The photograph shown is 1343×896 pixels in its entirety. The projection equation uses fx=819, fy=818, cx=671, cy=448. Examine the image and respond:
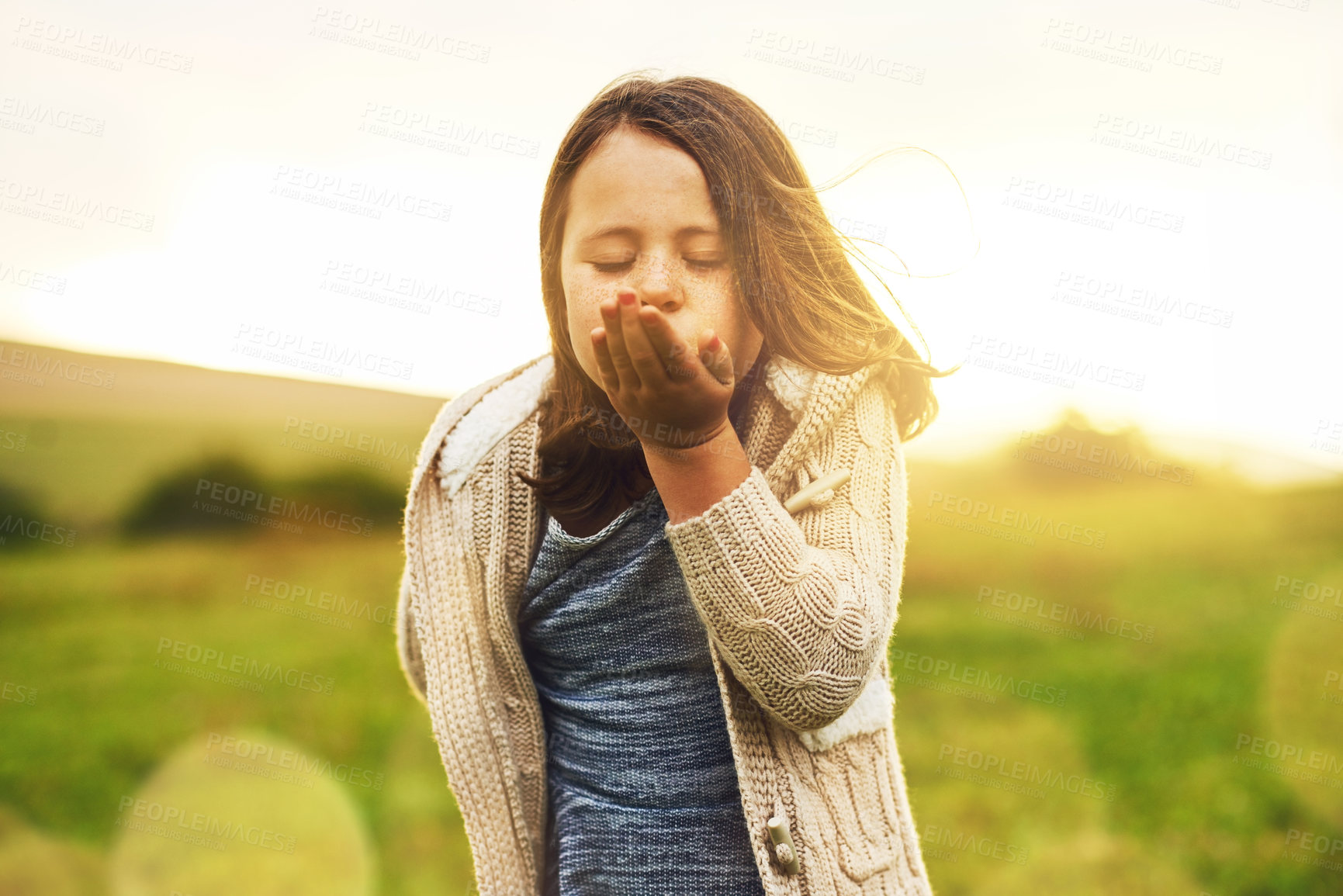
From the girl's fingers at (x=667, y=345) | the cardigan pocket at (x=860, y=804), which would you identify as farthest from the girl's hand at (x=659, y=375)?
the cardigan pocket at (x=860, y=804)

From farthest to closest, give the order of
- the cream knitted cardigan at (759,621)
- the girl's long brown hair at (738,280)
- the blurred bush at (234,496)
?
the blurred bush at (234,496) < the girl's long brown hair at (738,280) < the cream knitted cardigan at (759,621)

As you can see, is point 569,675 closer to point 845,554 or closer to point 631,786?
point 631,786

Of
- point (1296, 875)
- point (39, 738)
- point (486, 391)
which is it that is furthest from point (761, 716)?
point (39, 738)

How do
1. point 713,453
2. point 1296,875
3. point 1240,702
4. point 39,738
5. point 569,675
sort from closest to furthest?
point 713,453 → point 569,675 → point 1296,875 → point 39,738 → point 1240,702

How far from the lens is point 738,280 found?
3.02 ft

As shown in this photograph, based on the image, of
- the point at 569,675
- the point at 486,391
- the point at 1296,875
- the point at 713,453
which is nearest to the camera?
the point at 713,453

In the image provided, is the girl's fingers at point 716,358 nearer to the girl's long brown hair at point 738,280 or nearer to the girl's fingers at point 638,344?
the girl's fingers at point 638,344

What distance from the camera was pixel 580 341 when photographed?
3.07 ft

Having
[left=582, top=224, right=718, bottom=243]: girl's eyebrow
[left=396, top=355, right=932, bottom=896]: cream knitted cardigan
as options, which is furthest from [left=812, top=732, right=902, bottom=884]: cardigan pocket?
[left=582, top=224, right=718, bottom=243]: girl's eyebrow

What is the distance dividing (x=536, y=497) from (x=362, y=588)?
3504 mm

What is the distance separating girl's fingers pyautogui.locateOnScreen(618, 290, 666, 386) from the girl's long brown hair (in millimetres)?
227

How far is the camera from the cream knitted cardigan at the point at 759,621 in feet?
2.70

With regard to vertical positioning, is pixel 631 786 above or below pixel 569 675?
below

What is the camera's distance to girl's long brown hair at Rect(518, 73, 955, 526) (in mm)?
932
